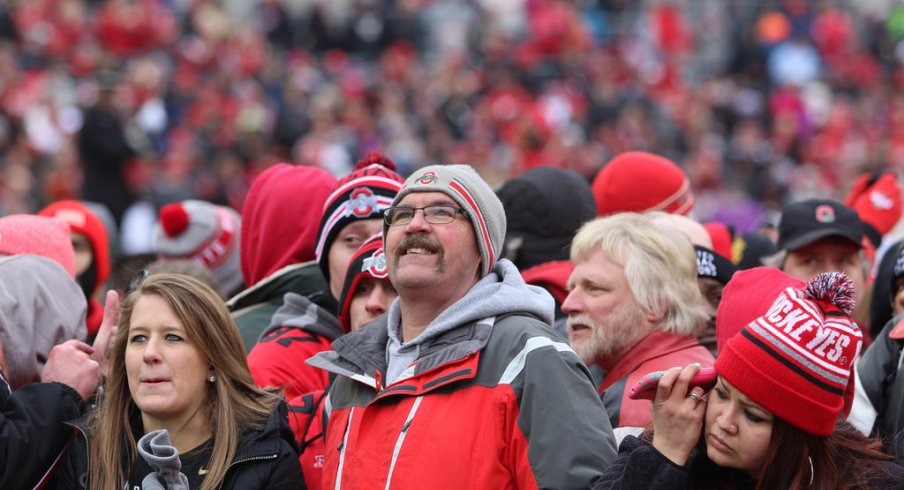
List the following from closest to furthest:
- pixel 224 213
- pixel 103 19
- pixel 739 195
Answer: pixel 224 213
pixel 739 195
pixel 103 19

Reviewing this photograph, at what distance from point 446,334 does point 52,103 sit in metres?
15.7

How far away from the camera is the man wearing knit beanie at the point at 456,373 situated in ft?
11.9

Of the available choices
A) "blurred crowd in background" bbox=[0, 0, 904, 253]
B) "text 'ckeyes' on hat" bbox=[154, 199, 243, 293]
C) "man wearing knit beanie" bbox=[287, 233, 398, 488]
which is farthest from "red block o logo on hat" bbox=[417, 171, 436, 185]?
"blurred crowd in background" bbox=[0, 0, 904, 253]

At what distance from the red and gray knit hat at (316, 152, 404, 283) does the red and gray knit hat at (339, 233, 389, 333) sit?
247 mm

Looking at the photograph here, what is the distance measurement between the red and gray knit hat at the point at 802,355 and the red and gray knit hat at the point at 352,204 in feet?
6.50

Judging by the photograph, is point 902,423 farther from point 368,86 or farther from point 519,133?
point 368,86

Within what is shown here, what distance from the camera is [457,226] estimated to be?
3.99 metres

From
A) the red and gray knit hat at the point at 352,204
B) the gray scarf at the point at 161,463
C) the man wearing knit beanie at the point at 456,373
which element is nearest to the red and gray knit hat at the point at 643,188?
the red and gray knit hat at the point at 352,204

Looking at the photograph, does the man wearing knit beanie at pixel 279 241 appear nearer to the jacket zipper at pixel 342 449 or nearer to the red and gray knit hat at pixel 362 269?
the red and gray knit hat at pixel 362 269

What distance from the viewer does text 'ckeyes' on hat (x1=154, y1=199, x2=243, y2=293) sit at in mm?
6629

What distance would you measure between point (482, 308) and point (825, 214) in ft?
7.80

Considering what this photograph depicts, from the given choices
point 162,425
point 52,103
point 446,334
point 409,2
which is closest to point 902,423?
point 446,334

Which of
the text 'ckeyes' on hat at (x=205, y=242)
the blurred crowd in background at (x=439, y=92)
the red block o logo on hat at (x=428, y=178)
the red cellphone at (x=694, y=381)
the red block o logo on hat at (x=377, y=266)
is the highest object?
the red block o logo on hat at (x=428, y=178)

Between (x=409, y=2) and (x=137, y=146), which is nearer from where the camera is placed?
(x=137, y=146)
